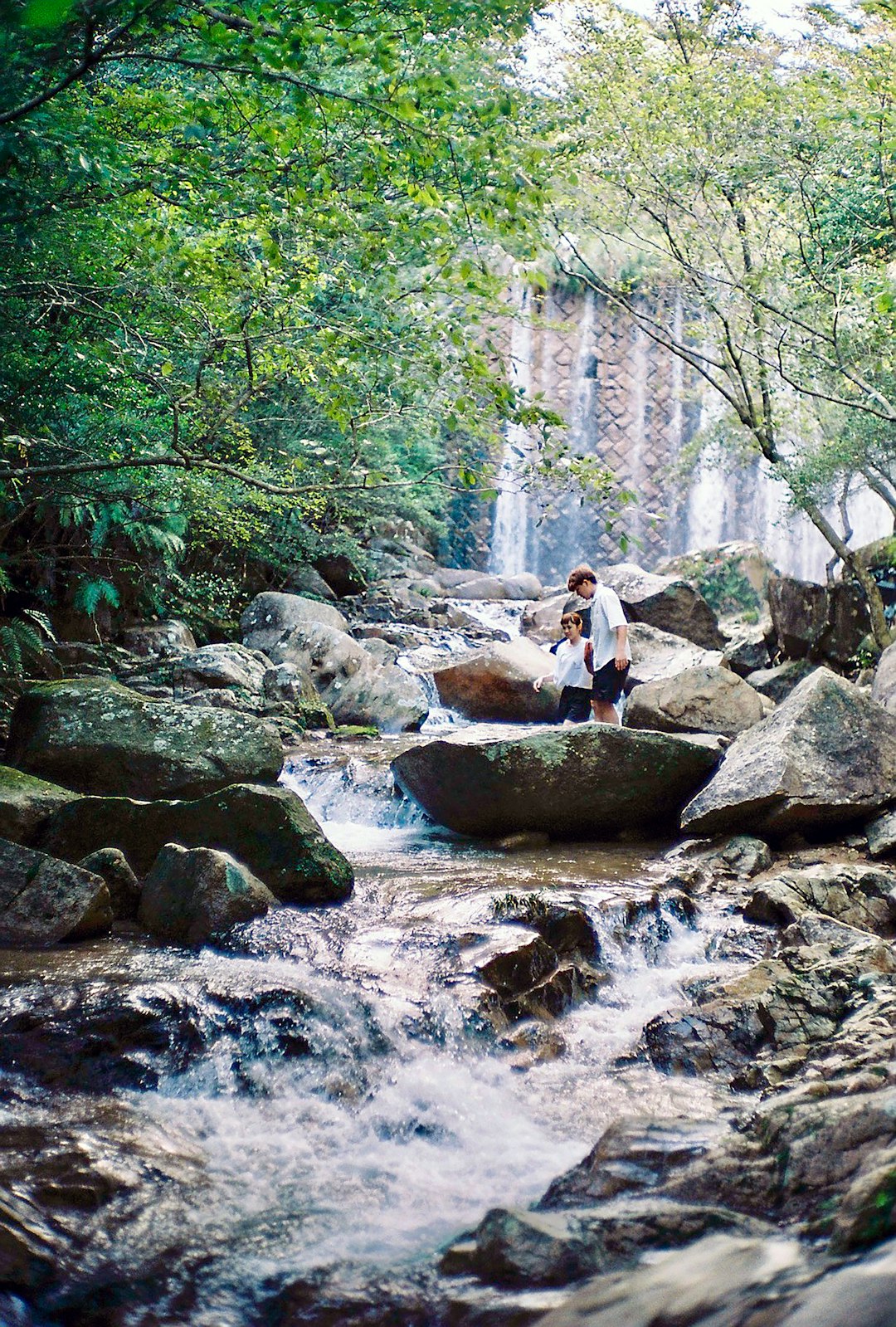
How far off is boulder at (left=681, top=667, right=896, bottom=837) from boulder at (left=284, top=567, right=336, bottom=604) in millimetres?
11800

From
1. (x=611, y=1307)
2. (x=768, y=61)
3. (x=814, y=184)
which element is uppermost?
(x=768, y=61)

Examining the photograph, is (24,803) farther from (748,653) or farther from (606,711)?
(748,653)

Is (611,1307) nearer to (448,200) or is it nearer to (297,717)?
(448,200)

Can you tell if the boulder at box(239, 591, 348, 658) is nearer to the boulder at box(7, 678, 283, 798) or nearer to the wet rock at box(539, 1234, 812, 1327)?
the boulder at box(7, 678, 283, 798)

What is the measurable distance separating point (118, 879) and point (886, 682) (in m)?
6.81

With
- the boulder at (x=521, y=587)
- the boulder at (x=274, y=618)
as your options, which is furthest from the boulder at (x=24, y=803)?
the boulder at (x=521, y=587)

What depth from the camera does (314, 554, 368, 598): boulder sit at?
59.4ft

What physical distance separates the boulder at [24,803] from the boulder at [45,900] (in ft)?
2.56

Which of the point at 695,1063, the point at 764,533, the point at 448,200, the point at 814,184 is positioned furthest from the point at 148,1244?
the point at 764,533

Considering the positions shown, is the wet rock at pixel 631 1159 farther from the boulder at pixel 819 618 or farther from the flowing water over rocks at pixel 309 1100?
the boulder at pixel 819 618

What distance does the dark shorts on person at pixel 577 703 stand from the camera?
8.38m

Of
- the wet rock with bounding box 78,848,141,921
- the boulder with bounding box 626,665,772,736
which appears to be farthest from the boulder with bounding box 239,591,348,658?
the wet rock with bounding box 78,848,141,921

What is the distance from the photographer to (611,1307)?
1903mm

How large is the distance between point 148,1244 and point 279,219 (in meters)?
5.29
